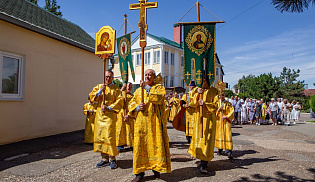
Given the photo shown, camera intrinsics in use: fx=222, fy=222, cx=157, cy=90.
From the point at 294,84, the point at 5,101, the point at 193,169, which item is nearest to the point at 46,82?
the point at 5,101

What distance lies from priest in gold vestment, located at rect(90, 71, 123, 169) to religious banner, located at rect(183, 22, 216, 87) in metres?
1.81

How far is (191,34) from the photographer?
5621mm

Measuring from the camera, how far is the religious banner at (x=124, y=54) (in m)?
7.48

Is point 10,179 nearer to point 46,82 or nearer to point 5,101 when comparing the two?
point 5,101

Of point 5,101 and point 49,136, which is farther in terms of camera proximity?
point 49,136

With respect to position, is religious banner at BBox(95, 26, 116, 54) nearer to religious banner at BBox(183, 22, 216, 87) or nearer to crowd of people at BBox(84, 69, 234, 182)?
crowd of people at BBox(84, 69, 234, 182)

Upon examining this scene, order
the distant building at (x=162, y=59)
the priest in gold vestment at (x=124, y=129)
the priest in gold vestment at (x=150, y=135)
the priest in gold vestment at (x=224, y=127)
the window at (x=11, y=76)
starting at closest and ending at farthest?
the priest in gold vestment at (x=150, y=135) → the priest in gold vestment at (x=224, y=127) → the priest in gold vestment at (x=124, y=129) → the window at (x=11, y=76) → the distant building at (x=162, y=59)

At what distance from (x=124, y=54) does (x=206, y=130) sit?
13.5ft

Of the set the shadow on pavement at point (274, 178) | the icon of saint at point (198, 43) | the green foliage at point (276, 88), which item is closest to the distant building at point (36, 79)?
the icon of saint at point (198, 43)

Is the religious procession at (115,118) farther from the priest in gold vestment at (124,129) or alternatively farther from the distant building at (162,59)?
the distant building at (162,59)

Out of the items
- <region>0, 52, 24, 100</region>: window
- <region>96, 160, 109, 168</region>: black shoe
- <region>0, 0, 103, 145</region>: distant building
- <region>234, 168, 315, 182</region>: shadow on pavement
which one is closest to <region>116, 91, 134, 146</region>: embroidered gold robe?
<region>96, 160, 109, 168</region>: black shoe

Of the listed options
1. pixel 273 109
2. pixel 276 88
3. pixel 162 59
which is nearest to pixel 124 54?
pixel 273 109

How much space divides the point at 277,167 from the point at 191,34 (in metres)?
3.86

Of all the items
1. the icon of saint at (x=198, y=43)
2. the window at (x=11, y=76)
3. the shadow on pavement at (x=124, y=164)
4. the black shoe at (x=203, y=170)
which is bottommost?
the shadow on pavement at (x=124, y=164)
